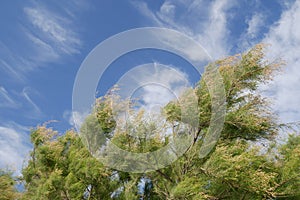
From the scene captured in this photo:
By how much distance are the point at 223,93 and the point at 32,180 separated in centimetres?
511

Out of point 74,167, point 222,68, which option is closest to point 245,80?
point 222,68

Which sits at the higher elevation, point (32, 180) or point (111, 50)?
point (111, 50)

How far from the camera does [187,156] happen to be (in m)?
7.11

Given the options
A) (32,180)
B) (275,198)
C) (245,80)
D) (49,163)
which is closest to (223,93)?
(245,80)

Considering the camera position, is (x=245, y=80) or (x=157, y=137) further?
(x=245, y=80)

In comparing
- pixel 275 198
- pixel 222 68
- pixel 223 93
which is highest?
pixel 222 68

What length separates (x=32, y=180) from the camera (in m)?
8.38

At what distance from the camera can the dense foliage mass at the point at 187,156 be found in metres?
6.51

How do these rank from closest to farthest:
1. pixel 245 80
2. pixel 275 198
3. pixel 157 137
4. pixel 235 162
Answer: pixel 235 162
pixel 275 198
pixel 157 137
pixel 245 80

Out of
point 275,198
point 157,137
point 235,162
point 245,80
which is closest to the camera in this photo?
point 235,162

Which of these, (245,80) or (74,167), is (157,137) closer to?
(74,167)

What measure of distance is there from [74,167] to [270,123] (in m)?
4.62

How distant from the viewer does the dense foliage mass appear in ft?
21.4

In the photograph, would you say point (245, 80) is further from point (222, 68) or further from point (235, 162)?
point (235, 162)
